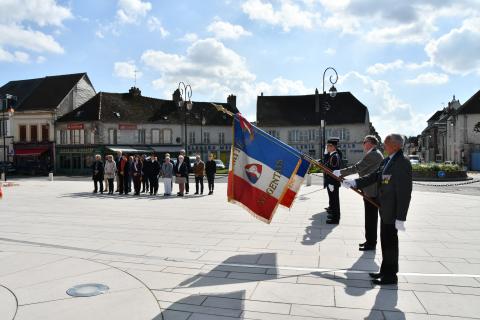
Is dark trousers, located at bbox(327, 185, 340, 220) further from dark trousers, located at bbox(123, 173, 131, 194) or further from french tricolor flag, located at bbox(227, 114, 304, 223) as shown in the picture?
dark trousers, located at bbox(123, 173, 131, 194)

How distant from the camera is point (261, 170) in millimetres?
6727

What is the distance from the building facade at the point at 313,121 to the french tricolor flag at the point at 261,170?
46.2m

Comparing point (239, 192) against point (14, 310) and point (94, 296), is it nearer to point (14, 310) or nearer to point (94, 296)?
point (94, 296)

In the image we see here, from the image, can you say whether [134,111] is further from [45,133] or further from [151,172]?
[151,172]

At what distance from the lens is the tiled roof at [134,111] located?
4812 cm

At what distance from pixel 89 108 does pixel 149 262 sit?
45.9 m

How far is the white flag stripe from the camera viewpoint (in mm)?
6621

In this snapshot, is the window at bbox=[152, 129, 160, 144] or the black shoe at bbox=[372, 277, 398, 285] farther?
the window at bbox=[152, 129, 160, 144]

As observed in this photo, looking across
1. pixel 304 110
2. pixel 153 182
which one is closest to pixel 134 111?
pixel 304 110

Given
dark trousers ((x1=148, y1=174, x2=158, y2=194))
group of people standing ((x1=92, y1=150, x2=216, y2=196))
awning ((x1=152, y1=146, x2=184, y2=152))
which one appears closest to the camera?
group of people standing ((x1=92, y1=150, x2=216, y2=196))

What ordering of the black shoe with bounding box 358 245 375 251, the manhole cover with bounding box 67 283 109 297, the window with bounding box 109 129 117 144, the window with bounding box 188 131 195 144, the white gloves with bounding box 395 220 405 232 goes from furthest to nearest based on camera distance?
the window with bounding box 188 131 195 144 < the window with bounding box 109 129 117 144 < the black shoe with bounding box 358 245 375 251 < the white gloves with bounding box 395 220 405 232 < the manhole cover with bounding box 67 283 109 297

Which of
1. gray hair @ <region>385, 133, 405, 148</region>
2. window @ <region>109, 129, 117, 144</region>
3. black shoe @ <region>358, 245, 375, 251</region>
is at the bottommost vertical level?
black shoe @ <region>358, 245, 375, 251</region>

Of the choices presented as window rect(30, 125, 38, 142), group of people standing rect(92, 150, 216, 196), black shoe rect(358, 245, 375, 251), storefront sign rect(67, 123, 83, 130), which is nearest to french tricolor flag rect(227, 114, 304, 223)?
black shoe rect(358, 245, 375, 251)

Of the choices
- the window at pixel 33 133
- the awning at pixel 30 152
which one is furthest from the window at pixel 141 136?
the window at pixel 33 133
